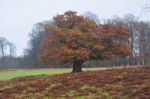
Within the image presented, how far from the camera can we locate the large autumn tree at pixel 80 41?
148ft

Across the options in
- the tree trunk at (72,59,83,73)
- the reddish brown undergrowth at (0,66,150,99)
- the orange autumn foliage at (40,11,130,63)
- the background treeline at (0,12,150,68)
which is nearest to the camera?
the reddish brown undergrowth at (0,66,150,99)

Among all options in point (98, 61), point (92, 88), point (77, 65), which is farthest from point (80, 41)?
point (98, 61)

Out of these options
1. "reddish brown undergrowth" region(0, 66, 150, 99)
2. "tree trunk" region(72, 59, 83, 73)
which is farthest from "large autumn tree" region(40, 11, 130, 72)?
"reddish brown undergrowth" region(0, 66, 150, 99)

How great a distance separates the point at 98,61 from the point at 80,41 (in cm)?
5331

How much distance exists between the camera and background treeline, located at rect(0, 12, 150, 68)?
94875 mm

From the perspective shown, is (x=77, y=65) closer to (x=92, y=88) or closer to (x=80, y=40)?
(x=80, y=40)

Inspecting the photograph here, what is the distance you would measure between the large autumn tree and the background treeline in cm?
2235

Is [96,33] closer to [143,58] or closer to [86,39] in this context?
[86,39]

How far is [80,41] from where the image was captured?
46125 millimetres

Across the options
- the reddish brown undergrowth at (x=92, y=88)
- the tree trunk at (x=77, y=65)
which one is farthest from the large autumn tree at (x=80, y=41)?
the reddish brown undergrowth at (x=92, y=88)

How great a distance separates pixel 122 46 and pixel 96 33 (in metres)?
3.07

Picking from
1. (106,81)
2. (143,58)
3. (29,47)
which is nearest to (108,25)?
(106,81)

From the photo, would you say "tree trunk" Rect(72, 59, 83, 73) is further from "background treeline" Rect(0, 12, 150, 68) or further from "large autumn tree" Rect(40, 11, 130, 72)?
"background treeline" Rect(0, 12, 150, 68)

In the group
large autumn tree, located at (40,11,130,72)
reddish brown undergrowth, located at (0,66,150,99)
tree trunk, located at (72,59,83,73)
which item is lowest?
reddish brown undergrowth, located at (0,66,150,99)
